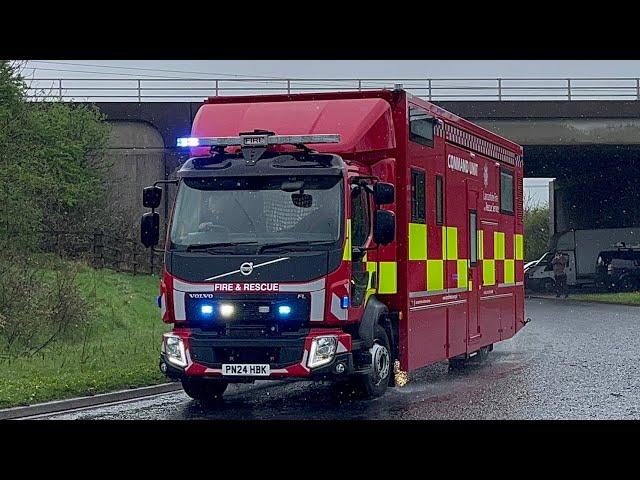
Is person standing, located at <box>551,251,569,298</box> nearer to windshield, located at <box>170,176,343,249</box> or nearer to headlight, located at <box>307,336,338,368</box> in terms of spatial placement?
windshield, located at <box>170,176,343,249</box>

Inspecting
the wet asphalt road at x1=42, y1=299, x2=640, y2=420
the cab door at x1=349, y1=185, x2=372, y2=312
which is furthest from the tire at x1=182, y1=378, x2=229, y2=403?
the cab door at x1=349, y1=185, x2=372, y2=312

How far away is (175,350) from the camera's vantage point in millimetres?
11992

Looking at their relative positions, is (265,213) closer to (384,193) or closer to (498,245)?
(384,193)

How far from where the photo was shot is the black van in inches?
1716

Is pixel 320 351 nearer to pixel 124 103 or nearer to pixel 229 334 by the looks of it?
pixel 229 334

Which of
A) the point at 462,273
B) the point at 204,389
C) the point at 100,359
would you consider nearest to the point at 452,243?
the point at 462,273

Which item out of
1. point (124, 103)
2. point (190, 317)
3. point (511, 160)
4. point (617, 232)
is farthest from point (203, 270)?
point (617, 232)

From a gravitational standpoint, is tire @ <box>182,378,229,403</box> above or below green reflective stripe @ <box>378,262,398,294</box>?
below

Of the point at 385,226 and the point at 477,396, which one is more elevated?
the point at 385,226

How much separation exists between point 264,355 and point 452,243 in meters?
3.84

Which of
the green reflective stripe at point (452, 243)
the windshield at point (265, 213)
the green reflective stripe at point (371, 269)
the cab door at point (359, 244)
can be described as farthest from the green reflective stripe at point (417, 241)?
the windshield at point (265, 213)

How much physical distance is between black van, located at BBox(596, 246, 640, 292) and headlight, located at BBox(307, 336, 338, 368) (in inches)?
1327

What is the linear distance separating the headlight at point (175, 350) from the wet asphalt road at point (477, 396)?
55cm
